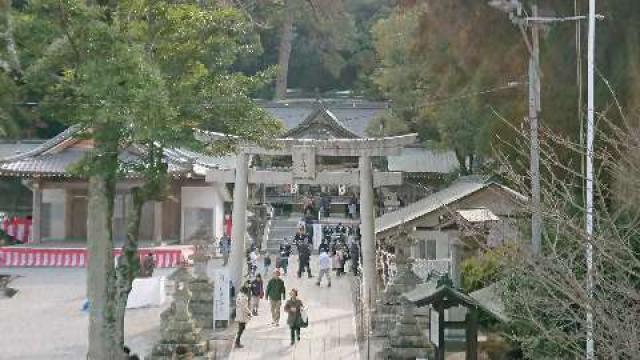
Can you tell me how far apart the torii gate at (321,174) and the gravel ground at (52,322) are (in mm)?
2867

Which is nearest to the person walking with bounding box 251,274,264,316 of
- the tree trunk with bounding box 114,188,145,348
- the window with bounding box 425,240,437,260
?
the window with bounding box 425,240,437,260

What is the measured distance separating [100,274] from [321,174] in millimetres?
9491

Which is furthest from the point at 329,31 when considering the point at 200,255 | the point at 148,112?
the point at 148,112

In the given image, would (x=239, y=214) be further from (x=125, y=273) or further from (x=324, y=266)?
(x=125, y=273)

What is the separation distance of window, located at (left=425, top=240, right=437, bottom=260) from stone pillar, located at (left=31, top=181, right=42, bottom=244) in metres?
17.1

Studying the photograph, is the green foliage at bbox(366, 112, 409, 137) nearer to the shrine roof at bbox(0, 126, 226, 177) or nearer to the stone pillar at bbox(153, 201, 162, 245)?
the shrine roof at bbox(0, 126, 226, 177)

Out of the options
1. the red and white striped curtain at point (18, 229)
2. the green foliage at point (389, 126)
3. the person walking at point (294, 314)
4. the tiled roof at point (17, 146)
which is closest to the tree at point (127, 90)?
the person walking at point (294, 314)

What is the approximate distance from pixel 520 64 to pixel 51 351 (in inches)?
441

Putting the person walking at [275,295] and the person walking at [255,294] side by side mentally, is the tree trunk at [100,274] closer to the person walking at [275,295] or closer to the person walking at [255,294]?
the person walking at [275,295]

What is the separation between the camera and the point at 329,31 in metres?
55.5

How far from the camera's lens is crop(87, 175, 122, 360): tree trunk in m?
14.1

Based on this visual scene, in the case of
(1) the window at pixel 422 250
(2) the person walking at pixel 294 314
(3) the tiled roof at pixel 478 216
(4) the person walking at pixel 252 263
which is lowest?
(2) the person walking at pixel 294 314

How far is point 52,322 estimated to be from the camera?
21641 mm

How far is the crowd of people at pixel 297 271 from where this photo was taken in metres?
17.3
